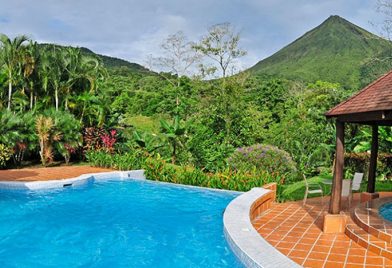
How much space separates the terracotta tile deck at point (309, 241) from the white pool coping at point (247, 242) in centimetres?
27

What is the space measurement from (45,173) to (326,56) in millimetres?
59145

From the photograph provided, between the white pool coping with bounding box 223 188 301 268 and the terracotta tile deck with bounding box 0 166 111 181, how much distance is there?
343 inches

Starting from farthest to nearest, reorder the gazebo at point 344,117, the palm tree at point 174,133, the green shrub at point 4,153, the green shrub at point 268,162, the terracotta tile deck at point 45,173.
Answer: the palm tree at point 174,133 < the green shrub at point 4,153 < the terracotta tile deck at point 45,173 < the green shrub at point 268,162 < the gazebo at point 344,117

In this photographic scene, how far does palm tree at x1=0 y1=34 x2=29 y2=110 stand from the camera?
→ 16969 millimetres

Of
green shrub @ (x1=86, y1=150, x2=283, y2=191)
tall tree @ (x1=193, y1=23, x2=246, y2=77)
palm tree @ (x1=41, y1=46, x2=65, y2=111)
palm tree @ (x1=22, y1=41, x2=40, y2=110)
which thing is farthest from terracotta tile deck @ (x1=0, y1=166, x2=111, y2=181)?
tall tree @ (x1=193, y1=23, x2=246, y2=77)

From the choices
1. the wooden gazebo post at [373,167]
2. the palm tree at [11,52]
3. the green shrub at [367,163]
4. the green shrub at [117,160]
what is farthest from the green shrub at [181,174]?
the palm tree at [11,52]

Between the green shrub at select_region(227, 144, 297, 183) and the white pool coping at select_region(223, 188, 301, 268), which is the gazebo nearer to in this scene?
the white pool coping at select_region(223, 188, 301, 268)

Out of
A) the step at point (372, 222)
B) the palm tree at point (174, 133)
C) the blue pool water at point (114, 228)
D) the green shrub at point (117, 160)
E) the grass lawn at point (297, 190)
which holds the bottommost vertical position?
the blue pool water at point (114, 228)

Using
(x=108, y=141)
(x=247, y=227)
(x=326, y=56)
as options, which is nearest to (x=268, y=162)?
(x=247, y=227)

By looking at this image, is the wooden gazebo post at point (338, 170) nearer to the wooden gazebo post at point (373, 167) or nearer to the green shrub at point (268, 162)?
the wooden gazebo post at point (373, 167)

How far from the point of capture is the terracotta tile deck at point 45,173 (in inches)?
565

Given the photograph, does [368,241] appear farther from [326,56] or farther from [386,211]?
[326,56]

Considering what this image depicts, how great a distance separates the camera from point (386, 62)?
2055 cm

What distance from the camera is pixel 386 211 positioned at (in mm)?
8266
